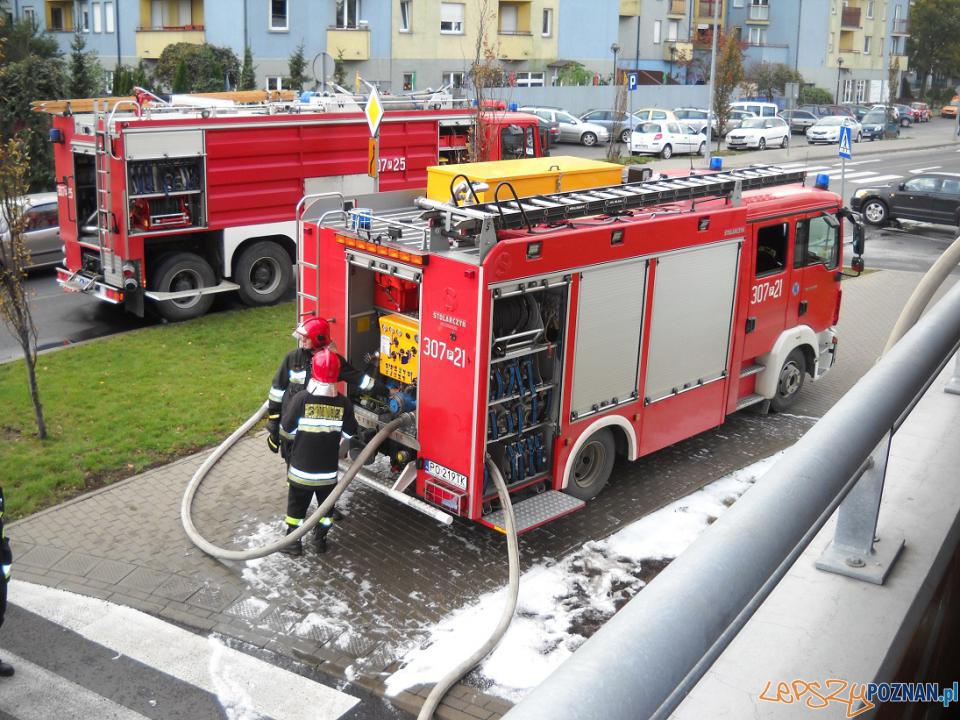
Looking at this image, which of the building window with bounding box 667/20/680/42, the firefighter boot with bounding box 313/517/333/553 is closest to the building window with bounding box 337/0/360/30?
→ the building window with bounding box 667/20/680/42

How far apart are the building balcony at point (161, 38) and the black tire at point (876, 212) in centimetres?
2673

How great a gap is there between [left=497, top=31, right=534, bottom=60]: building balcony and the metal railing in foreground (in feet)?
162

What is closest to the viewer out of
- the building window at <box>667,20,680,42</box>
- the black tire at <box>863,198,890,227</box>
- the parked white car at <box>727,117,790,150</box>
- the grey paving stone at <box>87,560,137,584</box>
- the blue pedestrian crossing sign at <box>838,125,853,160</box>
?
the grey paving stone at <box>87,560,137,584</box>

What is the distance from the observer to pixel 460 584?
781 centimetres

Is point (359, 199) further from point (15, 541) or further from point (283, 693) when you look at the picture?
point (283, 693)

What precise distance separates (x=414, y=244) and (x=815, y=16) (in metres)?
65.6

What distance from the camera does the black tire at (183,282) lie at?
49.3ft

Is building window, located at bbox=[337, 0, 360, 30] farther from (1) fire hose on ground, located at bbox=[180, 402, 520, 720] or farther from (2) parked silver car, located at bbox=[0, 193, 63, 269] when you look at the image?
(1) fire hose on ground, located at bbox=[180, 402, 520, 720]

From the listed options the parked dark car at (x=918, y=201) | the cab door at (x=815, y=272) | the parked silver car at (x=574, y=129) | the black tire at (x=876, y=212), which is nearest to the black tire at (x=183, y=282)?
the cab door at (x=815, y=272)

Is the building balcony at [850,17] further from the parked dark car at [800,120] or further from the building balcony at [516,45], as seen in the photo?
the building balcony at [516,45]

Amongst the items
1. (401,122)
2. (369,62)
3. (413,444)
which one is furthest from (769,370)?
(369,62)

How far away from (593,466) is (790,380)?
3.63m

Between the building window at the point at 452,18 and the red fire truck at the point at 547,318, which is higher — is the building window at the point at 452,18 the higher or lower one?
the higher one

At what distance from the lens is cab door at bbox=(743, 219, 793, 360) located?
10.5 m
